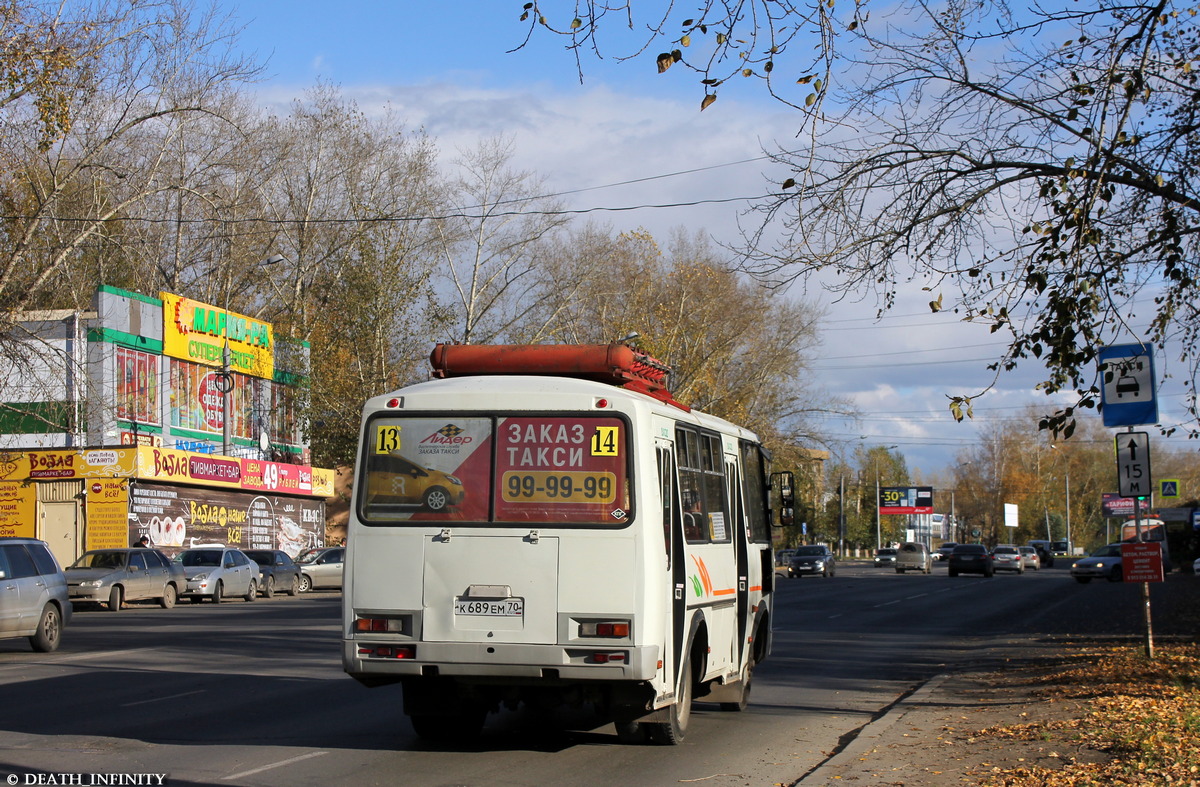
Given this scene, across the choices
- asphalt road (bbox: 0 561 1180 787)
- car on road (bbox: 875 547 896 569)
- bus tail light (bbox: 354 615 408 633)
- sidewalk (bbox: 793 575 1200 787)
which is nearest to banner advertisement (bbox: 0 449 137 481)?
asphalt road (bbox: 0 561 1180 787)

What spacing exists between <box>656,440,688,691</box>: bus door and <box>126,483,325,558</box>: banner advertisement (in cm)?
3165

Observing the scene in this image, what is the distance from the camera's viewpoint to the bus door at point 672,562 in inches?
348

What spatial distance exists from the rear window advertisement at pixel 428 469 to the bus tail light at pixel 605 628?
1.06 m

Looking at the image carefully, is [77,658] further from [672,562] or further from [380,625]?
[672,562]

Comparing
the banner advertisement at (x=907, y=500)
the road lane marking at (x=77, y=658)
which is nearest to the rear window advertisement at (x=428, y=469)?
the road lane marking at (x=77, y=658)

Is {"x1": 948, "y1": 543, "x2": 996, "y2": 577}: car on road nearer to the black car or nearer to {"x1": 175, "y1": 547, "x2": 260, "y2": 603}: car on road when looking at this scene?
the black car

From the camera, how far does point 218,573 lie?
3347cm

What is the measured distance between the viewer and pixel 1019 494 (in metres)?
124

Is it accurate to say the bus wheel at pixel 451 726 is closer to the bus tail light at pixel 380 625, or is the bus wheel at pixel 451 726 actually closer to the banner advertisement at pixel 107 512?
the bus tail light at pixel 380 625

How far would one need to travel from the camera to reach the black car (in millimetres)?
36031

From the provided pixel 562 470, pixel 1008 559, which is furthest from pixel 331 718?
pixel 1008 559

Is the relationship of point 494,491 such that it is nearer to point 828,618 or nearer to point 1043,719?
point 1043,719

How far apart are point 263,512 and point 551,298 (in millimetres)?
15597

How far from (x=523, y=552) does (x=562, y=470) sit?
0.64 m
